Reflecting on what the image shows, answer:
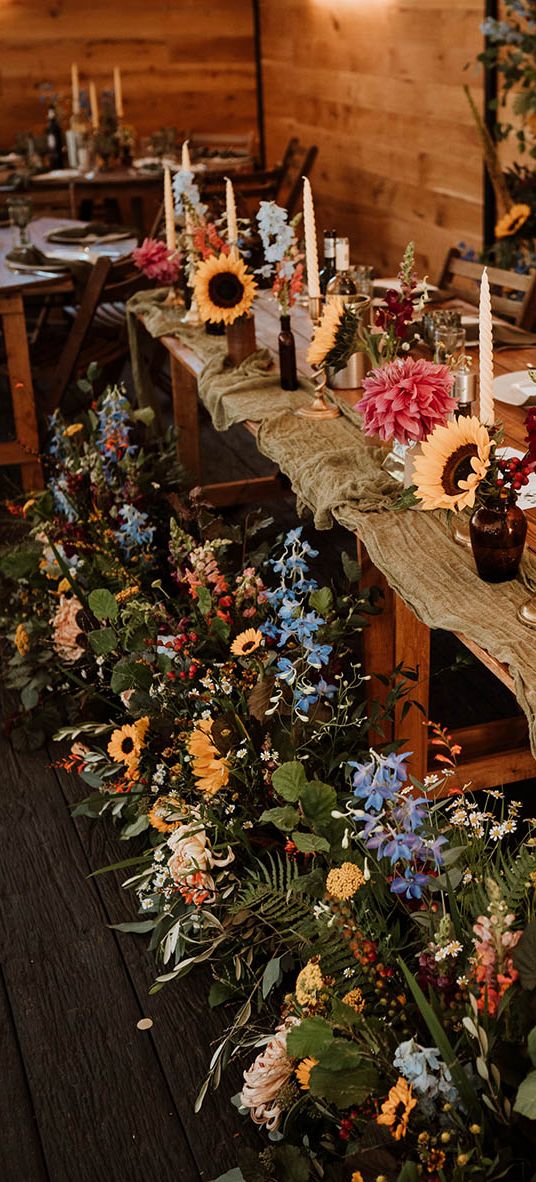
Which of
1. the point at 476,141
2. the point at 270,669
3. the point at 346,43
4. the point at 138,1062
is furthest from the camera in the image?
the point at 346,43

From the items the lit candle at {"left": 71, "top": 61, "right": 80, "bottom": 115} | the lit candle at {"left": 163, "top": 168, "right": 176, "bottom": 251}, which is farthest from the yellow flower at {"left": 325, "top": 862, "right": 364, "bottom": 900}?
the lit candle at {"left": 71, "top": 61, "right": 80, "bottom": 115}

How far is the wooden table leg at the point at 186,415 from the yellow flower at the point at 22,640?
0.89m

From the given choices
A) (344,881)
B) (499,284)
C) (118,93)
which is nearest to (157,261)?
(499,284)

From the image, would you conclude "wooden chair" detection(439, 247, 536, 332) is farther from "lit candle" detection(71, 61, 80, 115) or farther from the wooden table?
"lit candle" detection(71, 61, 80, 115)

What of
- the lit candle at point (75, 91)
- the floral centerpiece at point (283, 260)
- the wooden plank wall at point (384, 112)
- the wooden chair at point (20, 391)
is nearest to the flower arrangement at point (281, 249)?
the floral centerpiece at point (283, 260)

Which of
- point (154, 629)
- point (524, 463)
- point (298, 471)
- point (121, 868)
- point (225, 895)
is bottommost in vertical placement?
point (121, 868)

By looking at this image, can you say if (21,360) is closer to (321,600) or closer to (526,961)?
(321,600)

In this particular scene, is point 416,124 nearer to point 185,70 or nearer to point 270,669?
point 185,70

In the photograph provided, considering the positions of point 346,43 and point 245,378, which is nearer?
point 245,378

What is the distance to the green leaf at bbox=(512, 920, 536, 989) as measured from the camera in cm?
138

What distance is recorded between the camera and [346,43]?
21.7 feet

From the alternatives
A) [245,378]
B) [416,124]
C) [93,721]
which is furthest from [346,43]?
[93,721]

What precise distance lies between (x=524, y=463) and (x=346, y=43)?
18.3 feet

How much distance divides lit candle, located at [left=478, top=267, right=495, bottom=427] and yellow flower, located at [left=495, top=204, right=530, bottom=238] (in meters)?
2.94
